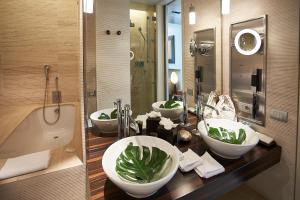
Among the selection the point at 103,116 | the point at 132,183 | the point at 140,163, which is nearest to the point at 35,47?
the point at 103,116

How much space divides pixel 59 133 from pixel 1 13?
5.78 ft

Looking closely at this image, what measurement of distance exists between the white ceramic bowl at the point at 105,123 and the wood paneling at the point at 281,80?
1.29 metres

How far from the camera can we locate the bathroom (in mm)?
1212

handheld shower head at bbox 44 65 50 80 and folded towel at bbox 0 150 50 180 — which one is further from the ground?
handheld shower head at bbox 44 65 50 80

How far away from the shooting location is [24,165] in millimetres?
1308

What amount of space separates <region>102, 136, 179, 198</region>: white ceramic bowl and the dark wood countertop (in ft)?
0.29

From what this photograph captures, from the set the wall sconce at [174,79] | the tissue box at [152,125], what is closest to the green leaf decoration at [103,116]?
the tissue box at [152,125]

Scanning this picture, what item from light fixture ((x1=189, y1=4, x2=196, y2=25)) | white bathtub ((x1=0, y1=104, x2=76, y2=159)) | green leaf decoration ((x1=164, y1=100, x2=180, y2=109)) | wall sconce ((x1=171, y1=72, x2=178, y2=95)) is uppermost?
light fixture ((x1=189, y1=4, x2=196, y2=25))

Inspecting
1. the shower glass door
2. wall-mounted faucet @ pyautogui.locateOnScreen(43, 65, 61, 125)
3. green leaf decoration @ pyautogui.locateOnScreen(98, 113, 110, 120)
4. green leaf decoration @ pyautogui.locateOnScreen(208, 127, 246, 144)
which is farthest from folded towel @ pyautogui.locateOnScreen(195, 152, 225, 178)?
wall-mounted faucet @ pyautogui.locateOnScreen(43, 65, 61, 125)

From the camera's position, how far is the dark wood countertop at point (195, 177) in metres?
1.06

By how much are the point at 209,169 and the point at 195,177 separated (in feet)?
0.34

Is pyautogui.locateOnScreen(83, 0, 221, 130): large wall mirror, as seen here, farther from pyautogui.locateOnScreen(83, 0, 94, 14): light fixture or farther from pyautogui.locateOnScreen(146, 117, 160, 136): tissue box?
pyautogui.locateOnScreen(146, 117, 160, 136): tissue box

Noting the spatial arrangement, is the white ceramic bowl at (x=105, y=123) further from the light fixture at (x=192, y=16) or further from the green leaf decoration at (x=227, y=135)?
the light fixture at (x=192, y=16)

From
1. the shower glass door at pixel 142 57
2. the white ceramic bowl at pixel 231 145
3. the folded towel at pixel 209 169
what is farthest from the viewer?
the shower glass door at pixel 142 57
